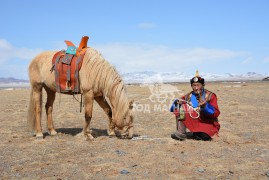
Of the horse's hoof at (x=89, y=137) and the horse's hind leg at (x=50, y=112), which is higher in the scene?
the horse's hind leg at (x=50, y=112)

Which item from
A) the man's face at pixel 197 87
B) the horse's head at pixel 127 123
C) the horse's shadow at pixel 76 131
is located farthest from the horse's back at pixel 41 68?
the man's face at pixel 197 87

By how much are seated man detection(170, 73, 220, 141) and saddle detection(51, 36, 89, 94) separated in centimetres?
247

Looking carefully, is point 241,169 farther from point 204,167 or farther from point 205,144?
point 205,144

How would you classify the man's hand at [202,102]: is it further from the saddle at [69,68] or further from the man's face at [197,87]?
the saddle at [69,68]

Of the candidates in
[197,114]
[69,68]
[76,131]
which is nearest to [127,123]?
[197,114]

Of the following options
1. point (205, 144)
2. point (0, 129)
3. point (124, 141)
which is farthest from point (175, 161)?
point (0, 129)

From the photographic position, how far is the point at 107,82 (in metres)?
7.08

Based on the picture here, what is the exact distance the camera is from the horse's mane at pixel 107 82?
7023 mm

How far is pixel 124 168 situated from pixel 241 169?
187cm

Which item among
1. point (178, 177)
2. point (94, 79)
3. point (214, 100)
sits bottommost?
point (178, 177)

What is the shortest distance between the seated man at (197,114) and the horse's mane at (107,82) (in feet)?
4.06

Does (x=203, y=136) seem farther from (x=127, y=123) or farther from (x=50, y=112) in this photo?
(x=50, y=112)

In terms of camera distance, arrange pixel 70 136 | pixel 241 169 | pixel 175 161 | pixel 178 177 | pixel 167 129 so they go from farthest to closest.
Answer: pixel 167 129 < pixel 70 136 < pixel 175 161 < pixel 241 169 < pixel 178 177

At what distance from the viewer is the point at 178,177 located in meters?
4.43
